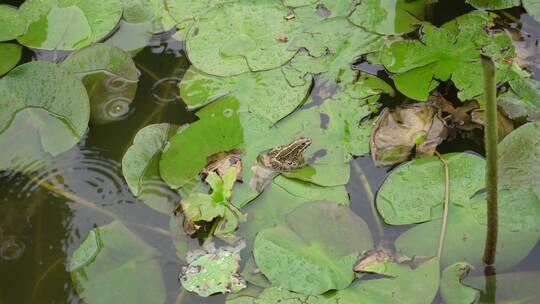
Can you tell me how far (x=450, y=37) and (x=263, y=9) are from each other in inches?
32.8

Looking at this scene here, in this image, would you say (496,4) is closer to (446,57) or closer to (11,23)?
(446,57)

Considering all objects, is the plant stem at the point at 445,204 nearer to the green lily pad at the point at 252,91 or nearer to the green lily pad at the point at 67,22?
the green lily pad at the point at 252,91

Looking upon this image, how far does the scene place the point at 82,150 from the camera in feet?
7.59

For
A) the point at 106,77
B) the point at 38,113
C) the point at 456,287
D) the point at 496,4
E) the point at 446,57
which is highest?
the point at 496,4

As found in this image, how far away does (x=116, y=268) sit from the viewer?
1.97m

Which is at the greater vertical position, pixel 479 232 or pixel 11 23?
pixel 479 232

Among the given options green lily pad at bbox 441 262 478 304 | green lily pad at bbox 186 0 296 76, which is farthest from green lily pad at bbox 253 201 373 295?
green lily pad at bbox 186 0 296 76

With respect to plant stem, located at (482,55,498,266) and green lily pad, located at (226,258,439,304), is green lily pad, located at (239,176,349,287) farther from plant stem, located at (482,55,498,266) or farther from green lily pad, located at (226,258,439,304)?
plant stem, located at (482,55,498,266)

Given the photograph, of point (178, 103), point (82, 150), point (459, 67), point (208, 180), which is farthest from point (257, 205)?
point (459, 67)

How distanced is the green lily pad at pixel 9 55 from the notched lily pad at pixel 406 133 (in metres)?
1.64

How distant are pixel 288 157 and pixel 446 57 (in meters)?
0.79

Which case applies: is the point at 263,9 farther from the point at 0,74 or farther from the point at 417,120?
the point at 0,74

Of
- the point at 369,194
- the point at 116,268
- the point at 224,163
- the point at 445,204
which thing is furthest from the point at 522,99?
the point at 116,268

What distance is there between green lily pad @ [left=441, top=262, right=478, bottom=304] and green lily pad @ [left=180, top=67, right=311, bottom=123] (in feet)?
2.81
